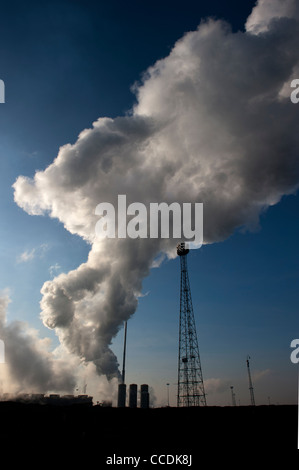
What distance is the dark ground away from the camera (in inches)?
918

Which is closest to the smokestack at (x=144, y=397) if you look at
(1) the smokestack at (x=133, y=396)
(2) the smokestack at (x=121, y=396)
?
(1) the smokestack at (x=133, y=396)

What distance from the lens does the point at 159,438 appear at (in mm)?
27516

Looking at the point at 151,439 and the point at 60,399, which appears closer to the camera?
the point at 151,439

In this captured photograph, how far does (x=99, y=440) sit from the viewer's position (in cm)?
2667

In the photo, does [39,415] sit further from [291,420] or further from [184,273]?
[184,273]

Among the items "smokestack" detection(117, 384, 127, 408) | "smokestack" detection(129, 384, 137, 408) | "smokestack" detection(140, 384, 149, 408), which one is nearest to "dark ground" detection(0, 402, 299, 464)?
"smokestack" detection(117, 384, 127, 408)

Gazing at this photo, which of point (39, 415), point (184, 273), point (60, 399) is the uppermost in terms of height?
point (184, 273)

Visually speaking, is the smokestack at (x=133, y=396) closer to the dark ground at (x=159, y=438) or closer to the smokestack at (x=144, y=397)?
the smokestack at (x=144, y=397)

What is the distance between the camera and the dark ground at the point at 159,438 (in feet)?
76.5

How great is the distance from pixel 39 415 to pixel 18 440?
13.3 metres

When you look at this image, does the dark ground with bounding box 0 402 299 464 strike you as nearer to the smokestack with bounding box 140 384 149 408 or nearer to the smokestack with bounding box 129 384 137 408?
the smokestack with bounding box 129 384 137 408

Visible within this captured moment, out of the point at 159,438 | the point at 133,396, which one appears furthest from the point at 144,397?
the point at 159,438
